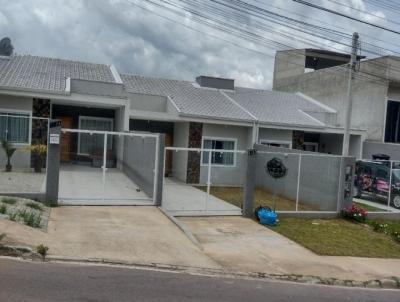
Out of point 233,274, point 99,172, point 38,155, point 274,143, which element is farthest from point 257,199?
point 233,274

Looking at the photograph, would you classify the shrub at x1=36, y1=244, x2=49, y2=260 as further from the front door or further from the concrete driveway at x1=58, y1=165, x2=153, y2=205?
the front door

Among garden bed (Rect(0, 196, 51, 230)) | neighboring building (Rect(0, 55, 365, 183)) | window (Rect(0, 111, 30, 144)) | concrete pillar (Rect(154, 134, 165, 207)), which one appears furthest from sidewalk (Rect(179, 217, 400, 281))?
window (Rect(0, 111, 30, 144))

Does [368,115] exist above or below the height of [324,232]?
above

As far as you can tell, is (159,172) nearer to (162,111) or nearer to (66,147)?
(66,147)

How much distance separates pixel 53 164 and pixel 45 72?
11933 mm

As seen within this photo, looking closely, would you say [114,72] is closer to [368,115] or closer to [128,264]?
[368,115]

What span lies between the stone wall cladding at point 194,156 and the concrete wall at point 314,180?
15.4 feet

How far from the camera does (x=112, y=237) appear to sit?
11.3 m

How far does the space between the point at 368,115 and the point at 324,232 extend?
18.9 meters

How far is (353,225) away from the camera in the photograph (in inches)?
671

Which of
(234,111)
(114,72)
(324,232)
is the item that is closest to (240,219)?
(324,232)

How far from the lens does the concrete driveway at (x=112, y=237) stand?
9922 mm

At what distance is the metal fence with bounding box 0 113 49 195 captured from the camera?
15.2 m

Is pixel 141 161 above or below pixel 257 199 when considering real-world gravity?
above
